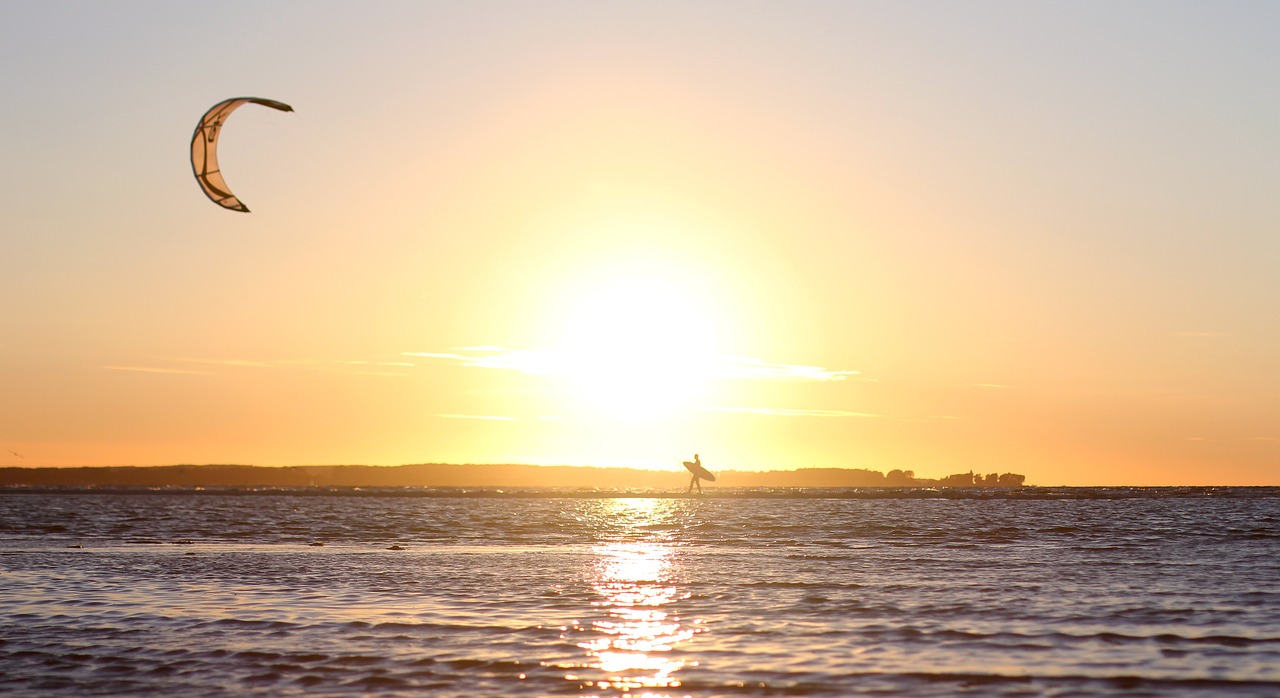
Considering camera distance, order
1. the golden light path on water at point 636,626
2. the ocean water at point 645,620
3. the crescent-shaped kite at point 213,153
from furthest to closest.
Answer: the crescent-shaped kite at point 213,153 → the golden light path on water at point 636,626 → the ocean water at point 645,620

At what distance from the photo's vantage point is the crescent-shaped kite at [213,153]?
88.5 feet

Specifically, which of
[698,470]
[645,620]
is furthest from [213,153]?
[698,470]

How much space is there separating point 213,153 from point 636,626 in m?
16.2

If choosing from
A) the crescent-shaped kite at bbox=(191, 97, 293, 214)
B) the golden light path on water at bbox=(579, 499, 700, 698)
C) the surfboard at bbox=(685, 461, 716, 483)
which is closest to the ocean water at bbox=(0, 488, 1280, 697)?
the golden light path on water at bbox=(579, 499, 700, 698)

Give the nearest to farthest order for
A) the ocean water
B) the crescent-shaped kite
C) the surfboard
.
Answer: the ocean water
the crescent-shaped kite
the surfboard

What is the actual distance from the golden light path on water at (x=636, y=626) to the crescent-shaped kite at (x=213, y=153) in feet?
38.2

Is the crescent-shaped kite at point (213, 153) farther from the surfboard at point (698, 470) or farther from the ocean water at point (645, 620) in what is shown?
the surfboard at point (698, 470)

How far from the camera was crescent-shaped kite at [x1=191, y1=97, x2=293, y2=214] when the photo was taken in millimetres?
26969

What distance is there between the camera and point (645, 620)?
20906 millimetres

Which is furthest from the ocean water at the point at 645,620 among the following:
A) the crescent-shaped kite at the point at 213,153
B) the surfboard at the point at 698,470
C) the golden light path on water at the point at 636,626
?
the surfboard at the point at 698,470

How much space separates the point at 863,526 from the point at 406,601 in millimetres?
35356

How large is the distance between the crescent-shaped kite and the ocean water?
28.3ft

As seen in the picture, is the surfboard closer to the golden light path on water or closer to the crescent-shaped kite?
the golden light path on water

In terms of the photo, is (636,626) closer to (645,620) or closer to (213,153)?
(645,620)
